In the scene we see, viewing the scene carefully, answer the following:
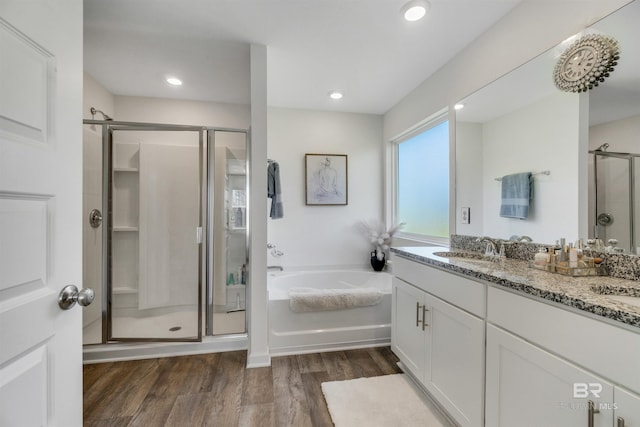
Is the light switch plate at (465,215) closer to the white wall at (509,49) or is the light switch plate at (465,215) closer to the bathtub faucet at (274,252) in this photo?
the white wall at (509,49)

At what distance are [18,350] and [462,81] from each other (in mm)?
2692

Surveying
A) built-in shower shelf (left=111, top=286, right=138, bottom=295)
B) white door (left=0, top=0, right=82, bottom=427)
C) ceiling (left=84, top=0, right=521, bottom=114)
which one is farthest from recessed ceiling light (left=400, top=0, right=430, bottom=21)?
built-in shower shelf (left=111, top=286, right=138, bottom=295)

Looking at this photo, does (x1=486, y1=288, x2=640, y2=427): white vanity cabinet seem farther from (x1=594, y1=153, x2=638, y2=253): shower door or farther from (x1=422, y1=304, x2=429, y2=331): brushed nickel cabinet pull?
(x1=594, y1=153, x2=638, y2=253): shower door

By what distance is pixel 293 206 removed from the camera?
3.22 metres

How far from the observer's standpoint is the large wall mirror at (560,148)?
118cm

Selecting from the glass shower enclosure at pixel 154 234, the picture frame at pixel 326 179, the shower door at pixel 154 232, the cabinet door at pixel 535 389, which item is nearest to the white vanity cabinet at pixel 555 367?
the cabinet door at pixel 535 389

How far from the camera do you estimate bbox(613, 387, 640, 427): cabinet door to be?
73cm

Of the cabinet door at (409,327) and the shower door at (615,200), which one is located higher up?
the shower door at (615,200)

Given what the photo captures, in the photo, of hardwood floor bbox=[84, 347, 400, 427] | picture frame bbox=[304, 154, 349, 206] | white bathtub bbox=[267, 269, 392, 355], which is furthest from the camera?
picture frame bbox=[304, 154, 349, 206]

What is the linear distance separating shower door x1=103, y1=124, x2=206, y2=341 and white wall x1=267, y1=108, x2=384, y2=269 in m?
0.94

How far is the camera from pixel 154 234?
251cm

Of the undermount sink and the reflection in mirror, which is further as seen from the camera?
the undermount sink

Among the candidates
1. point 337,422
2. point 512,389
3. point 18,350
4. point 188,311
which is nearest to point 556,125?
point 512,389

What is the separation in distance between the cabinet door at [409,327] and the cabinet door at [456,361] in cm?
7
